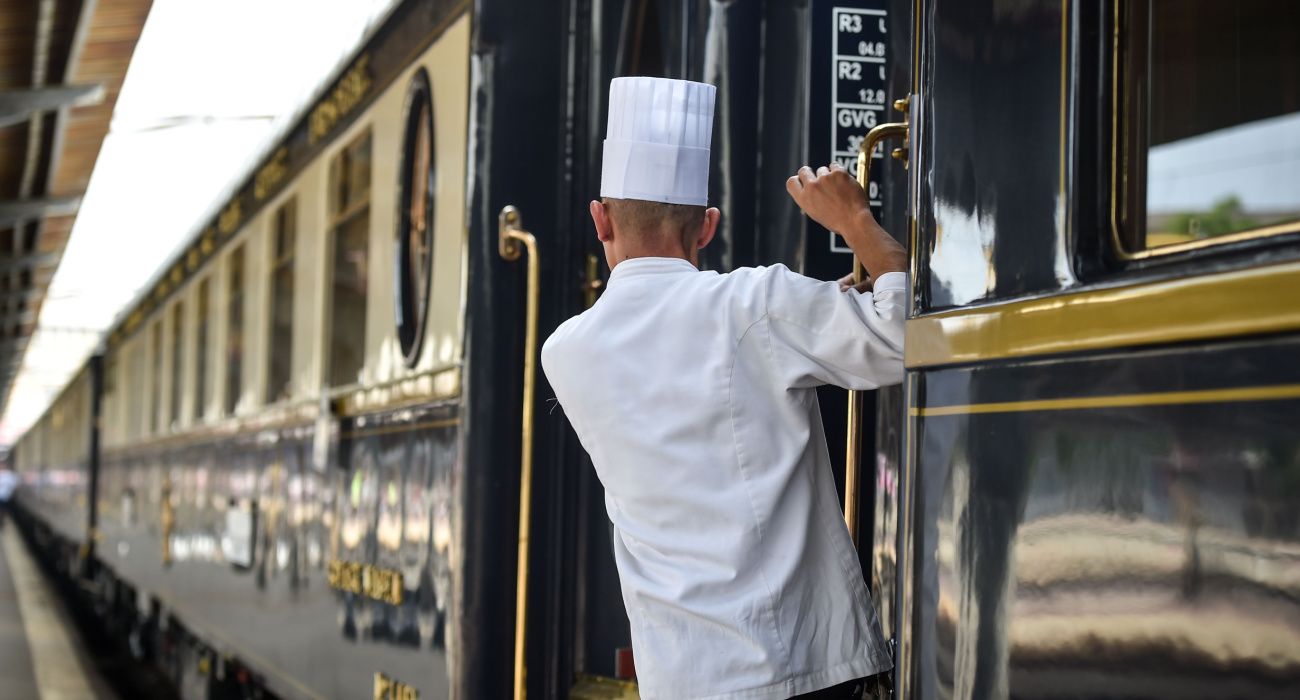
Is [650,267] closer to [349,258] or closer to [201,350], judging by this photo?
[349,258]

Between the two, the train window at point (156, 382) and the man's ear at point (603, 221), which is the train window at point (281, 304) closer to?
the man's ear at point (603, 221)

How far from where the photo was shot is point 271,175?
236 inches

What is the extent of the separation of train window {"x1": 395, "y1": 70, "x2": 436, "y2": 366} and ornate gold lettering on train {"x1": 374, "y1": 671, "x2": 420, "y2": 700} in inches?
30.2

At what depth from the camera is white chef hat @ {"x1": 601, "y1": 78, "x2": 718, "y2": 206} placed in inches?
80.2

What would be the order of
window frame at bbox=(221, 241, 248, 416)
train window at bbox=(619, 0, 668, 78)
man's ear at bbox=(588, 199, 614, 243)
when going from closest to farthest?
1. man's ear at bbox=(588, 199, 614, 243)
2. train window at bbox=(619, 0, 668, 78)
3. window frame at bbox=(221, 241, 248, 416)

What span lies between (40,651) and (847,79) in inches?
474

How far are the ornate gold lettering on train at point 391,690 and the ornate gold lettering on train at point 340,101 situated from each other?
64.2 inches

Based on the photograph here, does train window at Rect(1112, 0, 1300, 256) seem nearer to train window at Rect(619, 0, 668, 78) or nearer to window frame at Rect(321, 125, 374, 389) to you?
train window at Rect(619, 0, 668, 78)

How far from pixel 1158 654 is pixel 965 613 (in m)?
0.28

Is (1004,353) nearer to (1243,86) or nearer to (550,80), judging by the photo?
(1243,86)

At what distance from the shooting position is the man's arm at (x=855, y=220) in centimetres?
199

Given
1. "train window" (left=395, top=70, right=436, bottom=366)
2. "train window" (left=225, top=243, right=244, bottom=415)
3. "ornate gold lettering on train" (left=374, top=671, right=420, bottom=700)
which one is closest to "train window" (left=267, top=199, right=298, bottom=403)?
"train window" (left=225, top=243, right=244, bottom=415)

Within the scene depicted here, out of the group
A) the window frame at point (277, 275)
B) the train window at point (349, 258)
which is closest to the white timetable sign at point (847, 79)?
the train window at point (349, 258)

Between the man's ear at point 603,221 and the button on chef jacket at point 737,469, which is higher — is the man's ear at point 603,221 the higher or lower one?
the higher one
